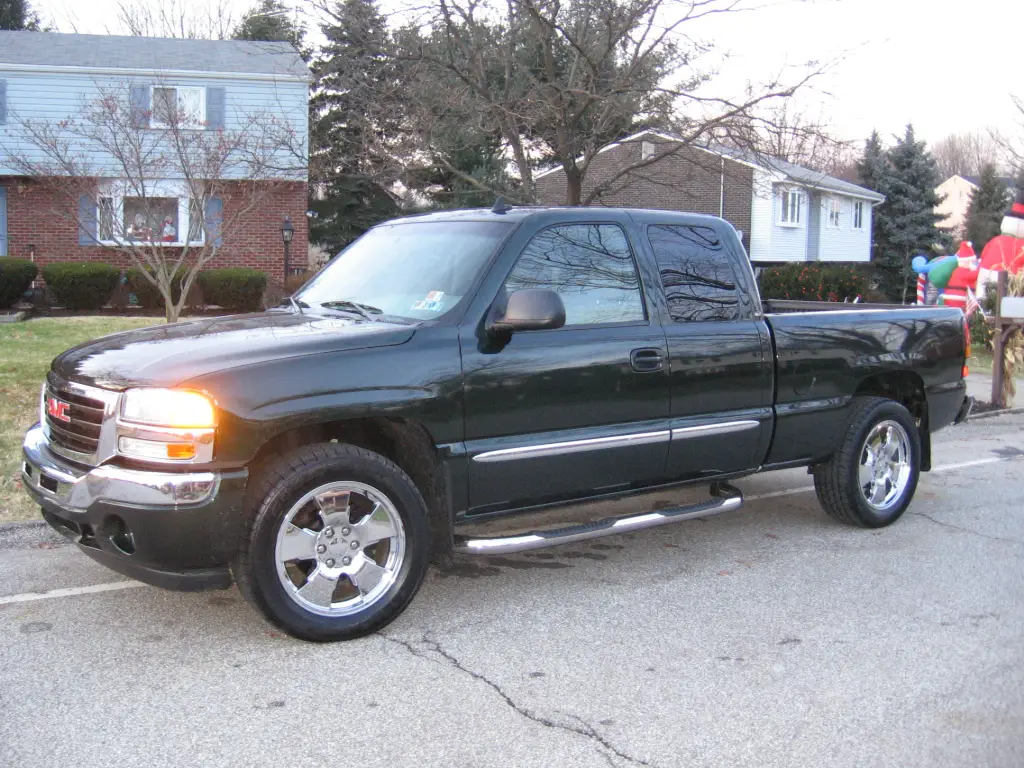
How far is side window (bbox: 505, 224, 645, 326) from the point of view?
4895 millimetres

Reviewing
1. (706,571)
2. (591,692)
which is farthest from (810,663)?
(706,571)

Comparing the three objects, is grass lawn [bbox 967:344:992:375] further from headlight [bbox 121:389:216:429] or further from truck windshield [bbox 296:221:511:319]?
headlight [bbox 121:389:216:429]

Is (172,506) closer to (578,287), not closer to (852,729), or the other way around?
(578,287)

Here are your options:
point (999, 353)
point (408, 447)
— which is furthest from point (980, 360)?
point (408, 447)

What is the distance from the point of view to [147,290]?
2205 centimetres

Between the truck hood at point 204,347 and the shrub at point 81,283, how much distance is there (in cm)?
1823

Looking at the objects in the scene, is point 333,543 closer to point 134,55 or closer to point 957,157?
point 134,55

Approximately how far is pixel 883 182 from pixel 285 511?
158ft

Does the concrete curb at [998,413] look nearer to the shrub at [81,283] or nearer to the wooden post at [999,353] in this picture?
the wooden post at [999,353]

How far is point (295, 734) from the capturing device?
3.44m

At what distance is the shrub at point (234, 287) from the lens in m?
22.4

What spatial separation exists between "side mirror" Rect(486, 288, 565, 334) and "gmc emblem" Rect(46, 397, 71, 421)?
6.31 ft

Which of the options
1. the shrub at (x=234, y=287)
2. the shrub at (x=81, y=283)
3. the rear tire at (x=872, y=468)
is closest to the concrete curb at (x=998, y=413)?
the rear tire at (x=872, y=468)

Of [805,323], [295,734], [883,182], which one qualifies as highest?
[883,182]
